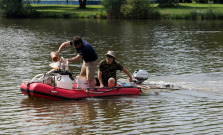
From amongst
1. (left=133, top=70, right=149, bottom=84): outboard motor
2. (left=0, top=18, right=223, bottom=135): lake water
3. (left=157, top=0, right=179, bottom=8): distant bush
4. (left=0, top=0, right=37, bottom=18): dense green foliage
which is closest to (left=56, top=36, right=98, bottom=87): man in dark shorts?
(left=0, top=18, right=223, bottom=135): lake water

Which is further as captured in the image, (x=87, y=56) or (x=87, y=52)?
(x=87, y=56)

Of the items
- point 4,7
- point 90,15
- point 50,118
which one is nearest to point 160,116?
point 50,118

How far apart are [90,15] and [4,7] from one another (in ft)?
39.7

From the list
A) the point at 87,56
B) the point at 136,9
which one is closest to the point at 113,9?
the point at 136,9

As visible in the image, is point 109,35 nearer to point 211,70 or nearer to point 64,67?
point 211,70

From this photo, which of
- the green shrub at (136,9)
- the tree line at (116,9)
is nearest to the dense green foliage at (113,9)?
the tree line at (116,9)

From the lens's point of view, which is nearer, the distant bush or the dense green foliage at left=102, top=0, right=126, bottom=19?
the dense green foliage at left=102, top=0, right=126, bottom=19

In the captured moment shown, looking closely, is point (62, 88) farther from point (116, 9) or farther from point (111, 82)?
point (116, 9)

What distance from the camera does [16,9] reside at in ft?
192

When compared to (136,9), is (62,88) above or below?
below

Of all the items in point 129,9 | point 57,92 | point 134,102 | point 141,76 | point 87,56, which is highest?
point 129,9

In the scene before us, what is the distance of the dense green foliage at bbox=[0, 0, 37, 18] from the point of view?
5841cm

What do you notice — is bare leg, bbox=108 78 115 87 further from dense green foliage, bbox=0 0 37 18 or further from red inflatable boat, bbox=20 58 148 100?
dense green foliage, bbox=0 0 37 18

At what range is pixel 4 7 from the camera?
59.8 metres
